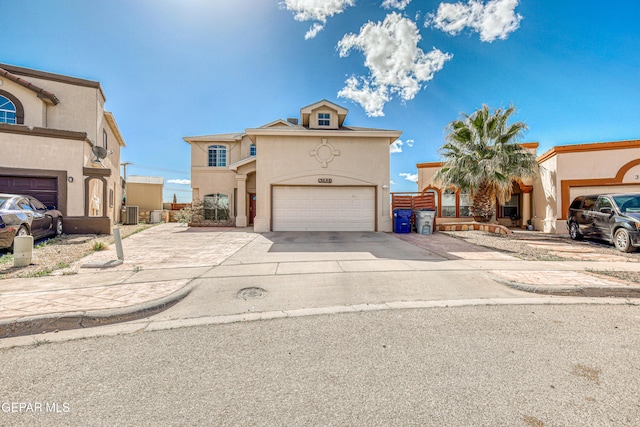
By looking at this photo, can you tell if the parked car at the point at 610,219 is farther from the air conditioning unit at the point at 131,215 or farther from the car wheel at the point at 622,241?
the air conditioning unit at the point at 131,215

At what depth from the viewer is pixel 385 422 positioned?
1948 mm

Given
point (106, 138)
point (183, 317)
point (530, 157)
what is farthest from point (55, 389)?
point (106, 138)

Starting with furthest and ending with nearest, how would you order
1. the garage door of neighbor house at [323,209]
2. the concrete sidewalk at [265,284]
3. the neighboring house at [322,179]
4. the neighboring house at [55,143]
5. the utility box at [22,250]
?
1. the garage door of neighbor house at [323,209]
2. the neighboring house at [322,179]
3. the neighboring house at [55,143]
4. the utility box at [22,250]
5. the concrete sidewalk at [265,284]

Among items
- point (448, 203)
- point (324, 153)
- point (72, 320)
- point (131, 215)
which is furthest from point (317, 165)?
point (131, 215)

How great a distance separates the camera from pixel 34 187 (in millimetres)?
11148

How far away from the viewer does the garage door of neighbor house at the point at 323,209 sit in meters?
14.0

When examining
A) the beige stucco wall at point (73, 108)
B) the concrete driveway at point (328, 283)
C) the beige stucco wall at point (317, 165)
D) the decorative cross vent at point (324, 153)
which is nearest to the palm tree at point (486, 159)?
the beige stucco wall at point (317, 165)

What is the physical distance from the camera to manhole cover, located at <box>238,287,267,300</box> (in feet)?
14.9

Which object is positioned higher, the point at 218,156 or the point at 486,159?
the point at 218,156

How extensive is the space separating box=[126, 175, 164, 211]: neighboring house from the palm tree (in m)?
24.2

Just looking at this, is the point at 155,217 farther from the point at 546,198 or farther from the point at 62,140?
the point at 546,198

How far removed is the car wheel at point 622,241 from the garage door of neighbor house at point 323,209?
849 centimetres

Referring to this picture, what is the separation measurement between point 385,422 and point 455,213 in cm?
1977

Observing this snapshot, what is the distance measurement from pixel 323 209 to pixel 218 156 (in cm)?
1088
